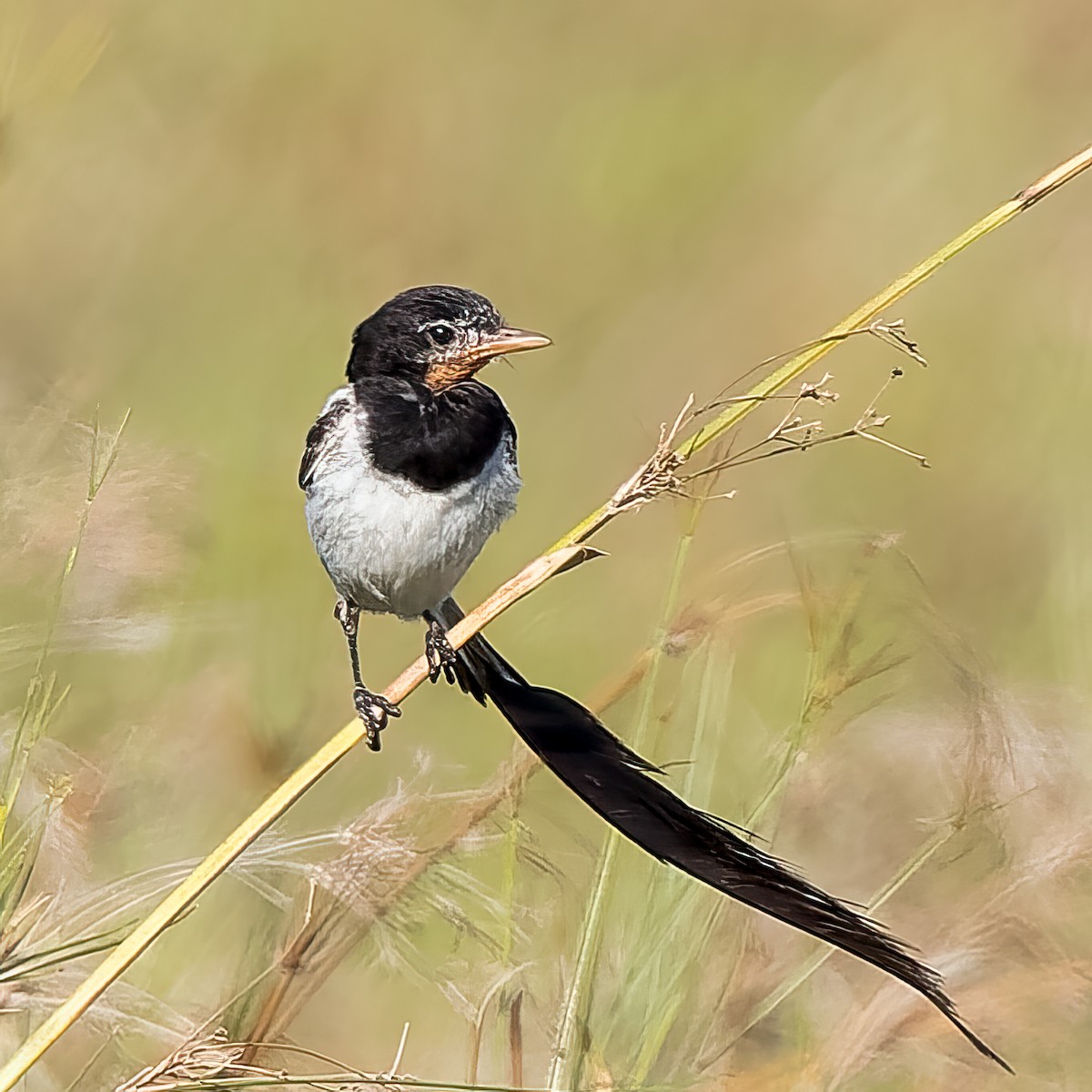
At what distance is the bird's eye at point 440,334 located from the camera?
239 centimetres

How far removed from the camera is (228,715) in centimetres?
276

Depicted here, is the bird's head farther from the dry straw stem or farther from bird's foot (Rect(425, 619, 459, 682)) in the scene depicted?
the dry straw stem

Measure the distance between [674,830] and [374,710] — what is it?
22.8 inches

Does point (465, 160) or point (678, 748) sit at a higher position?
point (465, 160)

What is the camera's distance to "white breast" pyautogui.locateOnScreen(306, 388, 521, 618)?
248 cm

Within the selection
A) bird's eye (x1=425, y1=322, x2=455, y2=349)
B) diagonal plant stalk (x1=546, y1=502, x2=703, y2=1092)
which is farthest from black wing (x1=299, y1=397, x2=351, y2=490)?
diagonal plant stalk (x1=546, y1=502, x2=703, y2=1092)

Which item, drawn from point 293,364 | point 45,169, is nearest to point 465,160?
point 45,169

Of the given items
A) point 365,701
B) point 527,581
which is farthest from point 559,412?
point 527,581

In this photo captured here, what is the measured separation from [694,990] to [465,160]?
10.9ft

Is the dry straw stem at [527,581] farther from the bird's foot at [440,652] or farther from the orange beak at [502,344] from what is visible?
the bird's foot at [440,652]

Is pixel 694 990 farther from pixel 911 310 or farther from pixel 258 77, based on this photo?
pixel 258 77

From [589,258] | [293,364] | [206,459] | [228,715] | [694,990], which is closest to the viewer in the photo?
[694,990]

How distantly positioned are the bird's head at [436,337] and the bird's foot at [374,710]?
470mm

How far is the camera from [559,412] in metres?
4.24
